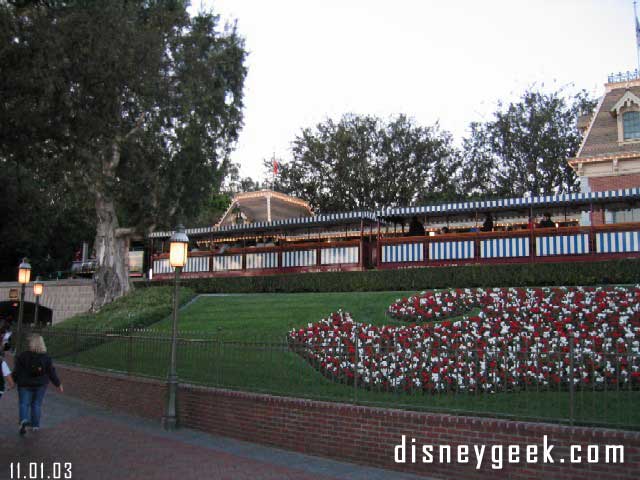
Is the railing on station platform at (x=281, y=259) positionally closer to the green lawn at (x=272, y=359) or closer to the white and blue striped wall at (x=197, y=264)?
the white and blue striped wall at (x=197, y=264)

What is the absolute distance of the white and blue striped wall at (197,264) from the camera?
89.5 feet

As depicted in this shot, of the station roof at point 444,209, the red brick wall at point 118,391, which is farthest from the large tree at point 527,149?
the red brick wall at point 118,391

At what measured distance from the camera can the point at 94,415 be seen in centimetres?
1384

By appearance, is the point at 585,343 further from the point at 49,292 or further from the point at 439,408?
the point at 49,292

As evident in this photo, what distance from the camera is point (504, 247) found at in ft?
64.4

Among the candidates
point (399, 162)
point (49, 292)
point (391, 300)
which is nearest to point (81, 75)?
point (391, 300)

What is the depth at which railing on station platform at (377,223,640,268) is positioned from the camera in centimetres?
1788

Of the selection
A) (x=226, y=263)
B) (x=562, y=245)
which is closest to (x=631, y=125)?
(x=562, y=245)

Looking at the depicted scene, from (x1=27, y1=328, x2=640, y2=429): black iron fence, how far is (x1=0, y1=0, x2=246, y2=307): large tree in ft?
19.8

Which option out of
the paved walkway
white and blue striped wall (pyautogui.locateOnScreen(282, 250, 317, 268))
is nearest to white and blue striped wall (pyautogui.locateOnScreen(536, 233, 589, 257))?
white and blue striped wall (pyautogui.locateOnScreen(282, 250, 317, 268))

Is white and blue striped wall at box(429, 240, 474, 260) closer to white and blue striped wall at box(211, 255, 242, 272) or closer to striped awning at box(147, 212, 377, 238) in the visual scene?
striped awning at box(147, 212, 377, 238)

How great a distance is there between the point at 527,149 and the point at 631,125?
645 inches

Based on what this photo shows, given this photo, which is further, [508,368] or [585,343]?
[585,343]

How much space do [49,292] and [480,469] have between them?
3191 cm
